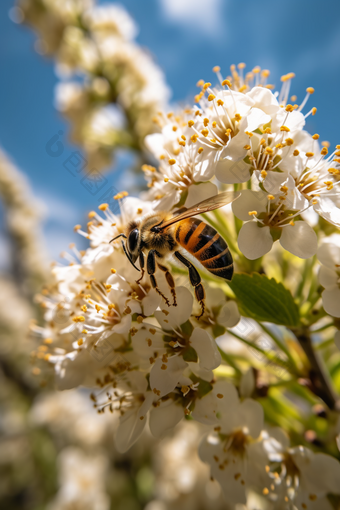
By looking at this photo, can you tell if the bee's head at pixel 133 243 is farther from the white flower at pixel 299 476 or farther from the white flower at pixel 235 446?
the white flower at pixel 299 476

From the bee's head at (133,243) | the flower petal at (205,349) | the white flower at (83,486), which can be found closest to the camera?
the flower petal at (205,349)

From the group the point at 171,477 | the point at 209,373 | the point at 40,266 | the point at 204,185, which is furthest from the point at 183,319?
the point at 40,266

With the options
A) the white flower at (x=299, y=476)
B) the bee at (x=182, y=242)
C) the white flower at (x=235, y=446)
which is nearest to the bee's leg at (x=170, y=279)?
the bee at (x=182, y=242)

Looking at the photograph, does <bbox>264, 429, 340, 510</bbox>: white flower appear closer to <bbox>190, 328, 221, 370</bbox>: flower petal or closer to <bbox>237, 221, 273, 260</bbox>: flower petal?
<bbox>190, 328, 221, 370</bbox>: flower petal

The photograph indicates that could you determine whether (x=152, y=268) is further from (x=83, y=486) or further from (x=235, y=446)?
(x=83, y=486)

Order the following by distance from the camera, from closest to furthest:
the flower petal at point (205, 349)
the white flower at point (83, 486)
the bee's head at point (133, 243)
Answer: the flower petal at point (205, 349) → the bee's head at point (133, 243) → the white flower at point (83, 486)

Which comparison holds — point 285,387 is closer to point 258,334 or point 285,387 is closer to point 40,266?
point 258,334

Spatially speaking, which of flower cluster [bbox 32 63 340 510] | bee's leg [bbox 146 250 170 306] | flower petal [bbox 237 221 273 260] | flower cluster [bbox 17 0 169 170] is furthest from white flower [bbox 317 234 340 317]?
flower cluster [bbox 17 0 169 170]

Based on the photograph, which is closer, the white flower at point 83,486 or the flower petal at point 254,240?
the flower petal at point 254,240
